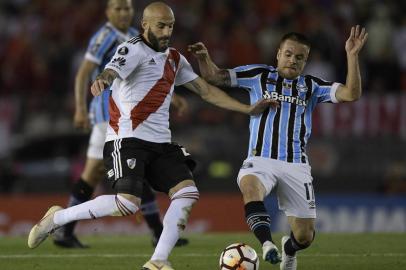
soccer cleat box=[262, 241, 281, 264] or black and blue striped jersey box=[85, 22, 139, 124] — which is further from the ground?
black and blue striped jersey box=[85, 22, 139, 124]

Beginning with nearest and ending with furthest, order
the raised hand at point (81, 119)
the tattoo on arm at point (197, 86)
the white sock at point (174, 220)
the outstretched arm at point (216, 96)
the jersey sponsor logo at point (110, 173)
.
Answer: the white sock at point (174, 220), the jersey sponsor logo at point (110, 173), the outstretched arm at point (216, 96), the tattoo on arm at point (197, 86), the raised hand at point (81, 119)

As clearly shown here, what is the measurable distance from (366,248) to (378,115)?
7.05 meters

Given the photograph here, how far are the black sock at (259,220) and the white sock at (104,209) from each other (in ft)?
3.04

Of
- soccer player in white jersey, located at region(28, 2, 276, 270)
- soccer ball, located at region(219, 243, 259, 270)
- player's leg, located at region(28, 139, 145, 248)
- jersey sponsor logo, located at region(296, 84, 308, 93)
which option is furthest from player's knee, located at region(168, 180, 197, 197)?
jersey sponsor logo, located at region(296, 84, 308, 93)

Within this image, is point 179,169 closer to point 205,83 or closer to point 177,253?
point 205,83

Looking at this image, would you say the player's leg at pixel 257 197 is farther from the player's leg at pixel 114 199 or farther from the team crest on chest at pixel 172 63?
the team crest on chest at pixel 172 63

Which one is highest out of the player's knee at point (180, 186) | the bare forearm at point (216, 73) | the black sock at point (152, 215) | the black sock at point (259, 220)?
the bare forearm at point (216, 73)

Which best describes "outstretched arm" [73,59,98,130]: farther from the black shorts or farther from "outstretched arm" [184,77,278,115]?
the black shorts

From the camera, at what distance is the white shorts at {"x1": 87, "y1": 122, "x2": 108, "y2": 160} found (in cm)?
1151

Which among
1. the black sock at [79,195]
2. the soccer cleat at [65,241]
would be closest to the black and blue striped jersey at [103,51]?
the black sock at [79,195]

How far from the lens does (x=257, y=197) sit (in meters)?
9.00

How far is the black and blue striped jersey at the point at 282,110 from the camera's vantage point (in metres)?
9.41

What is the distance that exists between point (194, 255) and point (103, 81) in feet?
8.42

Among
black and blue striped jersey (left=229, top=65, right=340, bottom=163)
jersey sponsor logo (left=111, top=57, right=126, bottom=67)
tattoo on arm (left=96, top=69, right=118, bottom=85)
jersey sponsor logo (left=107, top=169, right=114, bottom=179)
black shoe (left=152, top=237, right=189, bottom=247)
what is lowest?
black shoe (left=152, top=237, right=189, bottom=247)
